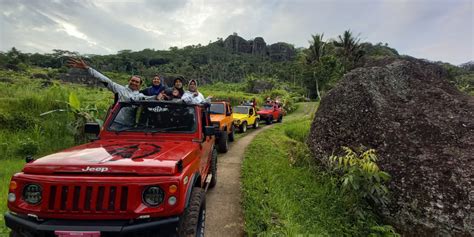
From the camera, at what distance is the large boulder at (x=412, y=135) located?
221 inches

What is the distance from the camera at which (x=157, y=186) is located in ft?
9.16

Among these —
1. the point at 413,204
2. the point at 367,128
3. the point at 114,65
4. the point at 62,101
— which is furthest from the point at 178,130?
the point at 114,65

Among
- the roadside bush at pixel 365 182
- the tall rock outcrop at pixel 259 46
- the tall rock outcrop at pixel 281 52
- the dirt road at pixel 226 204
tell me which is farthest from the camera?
the tall rock outcrop at pixel 259 46

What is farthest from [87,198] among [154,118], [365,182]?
[365,182]

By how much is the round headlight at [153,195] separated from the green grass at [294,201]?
7.00 ft

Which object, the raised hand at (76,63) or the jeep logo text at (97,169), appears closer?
the jeep logo text at (97,169)

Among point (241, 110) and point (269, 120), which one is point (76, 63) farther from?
point (269, 120)

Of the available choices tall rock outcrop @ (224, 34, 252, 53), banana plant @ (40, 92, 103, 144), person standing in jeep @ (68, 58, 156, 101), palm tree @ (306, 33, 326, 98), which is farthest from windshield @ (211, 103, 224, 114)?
tall rock outcrop @ (224, 34, 252, 53)

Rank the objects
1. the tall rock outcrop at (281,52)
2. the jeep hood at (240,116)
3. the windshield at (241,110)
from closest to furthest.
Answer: the jeep hood at (240,116), the windshield at (241,110), the tall rock outcrop at (281,52)

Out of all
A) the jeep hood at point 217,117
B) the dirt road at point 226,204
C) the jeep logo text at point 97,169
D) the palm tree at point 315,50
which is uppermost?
the palm tree at point 315,50

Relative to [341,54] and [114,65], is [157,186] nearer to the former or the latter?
[341,54]

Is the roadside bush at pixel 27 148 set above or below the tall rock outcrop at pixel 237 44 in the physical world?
below

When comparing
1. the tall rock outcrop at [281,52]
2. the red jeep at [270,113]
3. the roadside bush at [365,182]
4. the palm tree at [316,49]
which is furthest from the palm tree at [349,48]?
the tall rock outcrop at [281,52]

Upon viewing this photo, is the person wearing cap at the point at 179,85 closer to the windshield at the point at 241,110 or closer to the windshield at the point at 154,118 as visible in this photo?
the windshield at the point at 154,118
